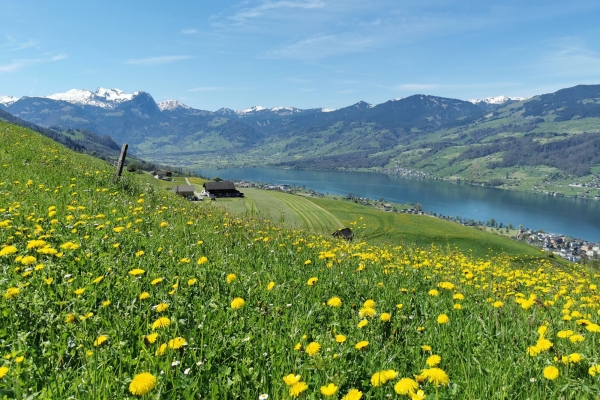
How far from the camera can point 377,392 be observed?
3111 millimetres

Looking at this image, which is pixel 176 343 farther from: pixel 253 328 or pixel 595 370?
pixel 595 370

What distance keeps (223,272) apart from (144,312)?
1767mm

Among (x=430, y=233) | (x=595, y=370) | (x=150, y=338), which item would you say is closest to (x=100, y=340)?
(x=150, y=338)

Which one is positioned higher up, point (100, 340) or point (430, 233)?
point (100, 340)

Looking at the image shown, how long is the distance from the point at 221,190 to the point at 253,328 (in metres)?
84.5

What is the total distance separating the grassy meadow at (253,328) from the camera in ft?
10.2

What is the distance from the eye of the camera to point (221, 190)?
86625 mm

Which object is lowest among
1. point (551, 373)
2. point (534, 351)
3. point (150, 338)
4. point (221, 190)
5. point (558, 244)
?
point (558, 244)

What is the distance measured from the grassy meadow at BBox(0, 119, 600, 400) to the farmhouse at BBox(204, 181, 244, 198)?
76.4 meters

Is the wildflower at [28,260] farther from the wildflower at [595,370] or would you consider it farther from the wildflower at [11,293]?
the wildflower at [595,370]

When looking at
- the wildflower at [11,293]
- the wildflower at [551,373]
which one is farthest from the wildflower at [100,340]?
the wildflower at [551,373]

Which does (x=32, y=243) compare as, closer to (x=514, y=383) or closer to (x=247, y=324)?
(x=247, y=324)

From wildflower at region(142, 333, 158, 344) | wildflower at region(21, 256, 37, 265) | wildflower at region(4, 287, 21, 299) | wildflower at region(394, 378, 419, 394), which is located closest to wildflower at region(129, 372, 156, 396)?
wildflower at region(142, 333, 158, 344)

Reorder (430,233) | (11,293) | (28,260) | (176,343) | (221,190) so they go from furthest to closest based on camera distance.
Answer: (221,190)
(430,233)
(28,260)
(11,293)
(176,343)
